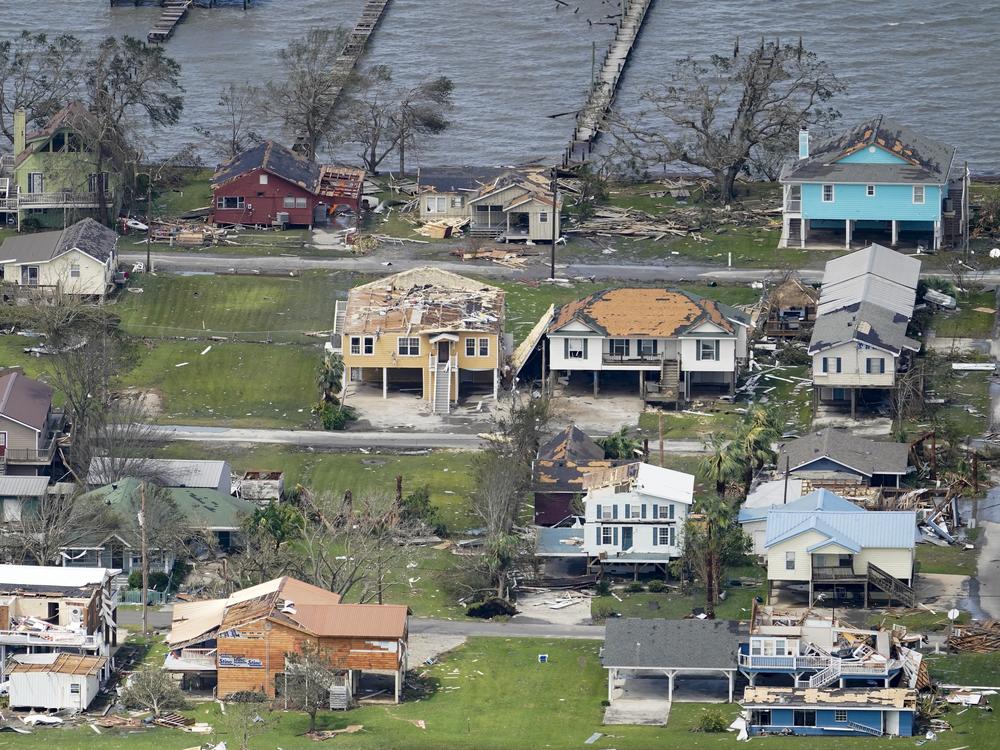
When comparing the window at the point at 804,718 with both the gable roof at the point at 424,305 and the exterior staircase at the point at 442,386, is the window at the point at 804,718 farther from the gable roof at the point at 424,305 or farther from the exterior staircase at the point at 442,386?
the gable roof at the point at 424,305

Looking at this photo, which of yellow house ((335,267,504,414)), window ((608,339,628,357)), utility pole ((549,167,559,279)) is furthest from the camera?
utility pole ((549,167,559,279))

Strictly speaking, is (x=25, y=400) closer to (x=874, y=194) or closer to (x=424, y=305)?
→ (x=424, y=305)

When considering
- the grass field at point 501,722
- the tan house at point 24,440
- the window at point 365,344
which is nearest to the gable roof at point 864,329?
the window at point 365,344

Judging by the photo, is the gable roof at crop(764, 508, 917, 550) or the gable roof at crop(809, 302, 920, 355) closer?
the gable roof at crop(764, 508, 917, 550)

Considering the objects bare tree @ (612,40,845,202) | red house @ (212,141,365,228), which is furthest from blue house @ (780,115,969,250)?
red house @ (212,141,365,228)

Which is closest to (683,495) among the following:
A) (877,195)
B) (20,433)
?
(20,433)

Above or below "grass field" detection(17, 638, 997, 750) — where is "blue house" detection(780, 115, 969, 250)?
above

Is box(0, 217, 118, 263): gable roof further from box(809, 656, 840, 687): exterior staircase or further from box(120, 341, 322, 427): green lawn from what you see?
box(809, 656, 840, 687): exterior staircase

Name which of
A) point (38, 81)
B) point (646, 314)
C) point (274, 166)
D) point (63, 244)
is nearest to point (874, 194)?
point (646, 314)
